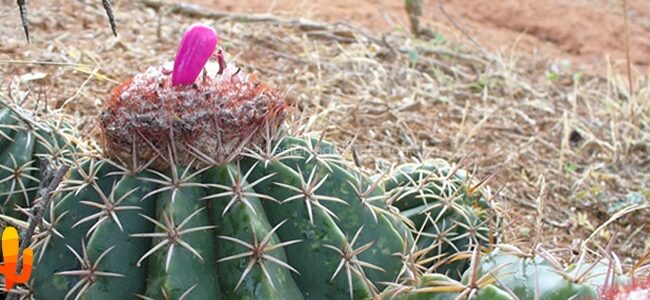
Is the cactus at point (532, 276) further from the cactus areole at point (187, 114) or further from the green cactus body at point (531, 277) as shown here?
the cactus areole at point (187, 114)

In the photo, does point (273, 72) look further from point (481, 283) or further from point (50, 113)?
point (481, 283)

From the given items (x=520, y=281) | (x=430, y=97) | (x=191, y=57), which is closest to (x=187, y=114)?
(x=191, y=57)

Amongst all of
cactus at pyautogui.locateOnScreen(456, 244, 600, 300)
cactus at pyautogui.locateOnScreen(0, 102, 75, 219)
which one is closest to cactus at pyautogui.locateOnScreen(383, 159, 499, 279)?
cactus at pyautogui.locateOnScreen(456, 244, 600, 300)

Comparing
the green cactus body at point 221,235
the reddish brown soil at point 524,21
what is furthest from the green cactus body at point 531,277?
the reddish brown soil at point 524,21

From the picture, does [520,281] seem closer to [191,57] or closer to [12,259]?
[191,57]

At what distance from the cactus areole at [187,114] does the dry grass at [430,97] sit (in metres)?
1.36

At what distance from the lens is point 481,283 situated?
1.72 meters

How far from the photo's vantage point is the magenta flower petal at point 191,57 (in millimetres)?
2035

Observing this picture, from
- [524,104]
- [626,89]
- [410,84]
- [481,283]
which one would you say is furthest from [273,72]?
[481,283]

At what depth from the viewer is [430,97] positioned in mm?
4797

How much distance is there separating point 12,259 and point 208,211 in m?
0.37

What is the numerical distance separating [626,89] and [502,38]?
57.9 inches

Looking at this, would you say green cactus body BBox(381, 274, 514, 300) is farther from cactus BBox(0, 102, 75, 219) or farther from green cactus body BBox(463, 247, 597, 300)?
cactus BBox(0, 102, 75, 219)

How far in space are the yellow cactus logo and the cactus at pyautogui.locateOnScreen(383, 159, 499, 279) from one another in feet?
2.68
